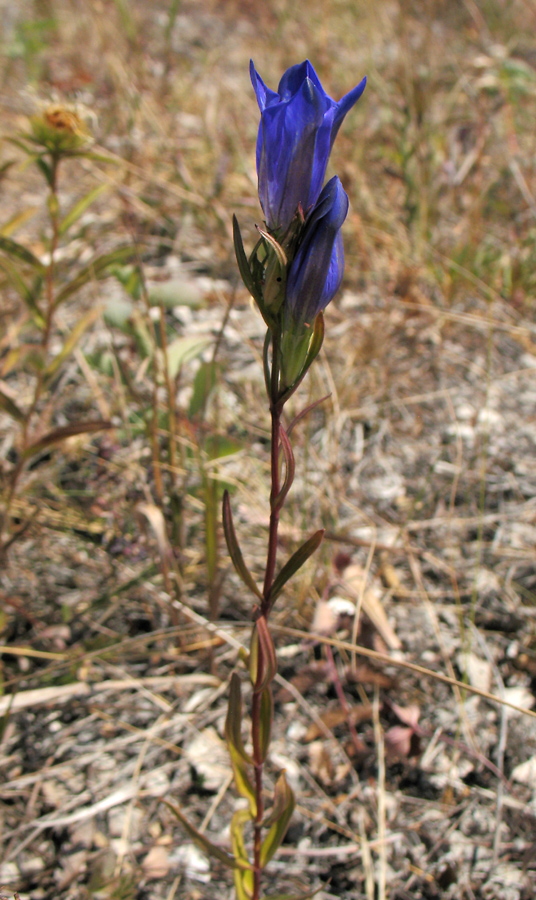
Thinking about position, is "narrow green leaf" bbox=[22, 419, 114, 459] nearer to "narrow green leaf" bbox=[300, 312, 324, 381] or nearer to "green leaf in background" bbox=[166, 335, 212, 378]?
"green leaf in background" bbox=[166, 335, 212, 378]

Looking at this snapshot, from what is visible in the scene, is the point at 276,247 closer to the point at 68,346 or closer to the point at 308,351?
the point at 308,351

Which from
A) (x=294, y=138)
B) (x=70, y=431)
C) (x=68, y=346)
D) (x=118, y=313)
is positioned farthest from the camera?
(x=118, y=313)

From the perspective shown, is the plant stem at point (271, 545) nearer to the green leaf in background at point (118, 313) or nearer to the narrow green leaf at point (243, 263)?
the narrow green leaf at point (243, 263)

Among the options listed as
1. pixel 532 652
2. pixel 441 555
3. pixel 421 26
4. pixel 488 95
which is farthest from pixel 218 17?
pixel 532 652

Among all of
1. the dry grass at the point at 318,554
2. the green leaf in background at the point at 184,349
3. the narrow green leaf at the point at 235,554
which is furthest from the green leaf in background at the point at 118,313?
the narrow green leaf at the point at 235,554

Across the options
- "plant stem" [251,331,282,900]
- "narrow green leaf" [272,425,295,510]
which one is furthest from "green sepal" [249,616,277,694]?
"narrow green leaf" [272,425,295,510]

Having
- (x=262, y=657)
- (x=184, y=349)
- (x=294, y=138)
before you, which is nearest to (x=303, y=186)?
(x=294, y=138)

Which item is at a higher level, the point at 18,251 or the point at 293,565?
the point at 18,251
